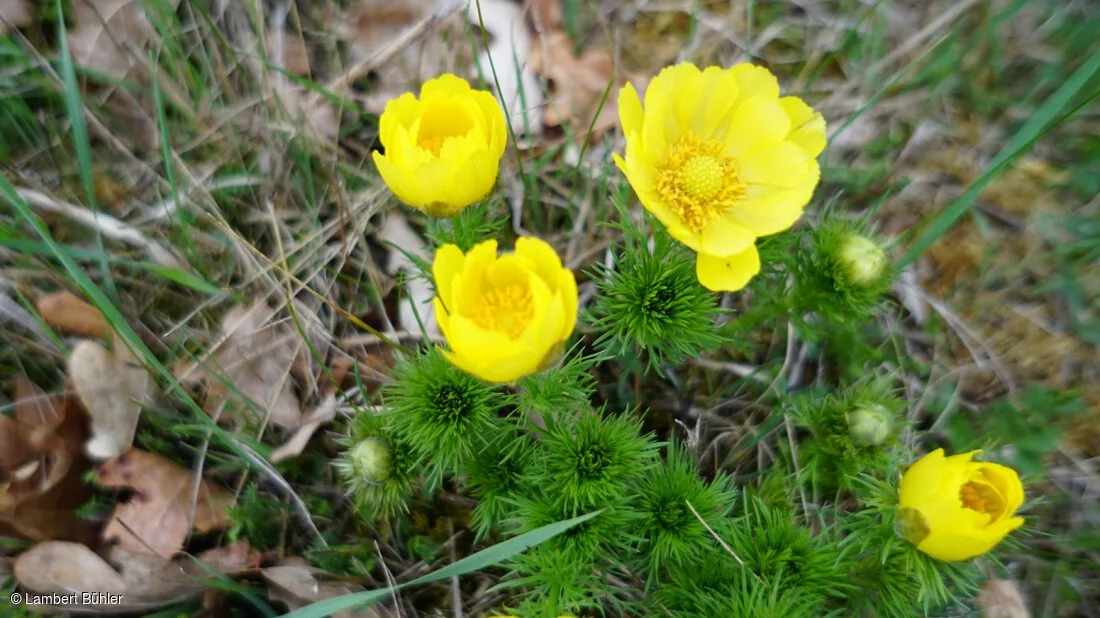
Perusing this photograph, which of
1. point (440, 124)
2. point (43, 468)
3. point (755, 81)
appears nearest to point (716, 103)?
point (755, 81)

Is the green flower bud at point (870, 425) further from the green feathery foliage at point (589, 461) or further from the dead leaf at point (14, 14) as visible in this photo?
the dead leaf at point (14, 14)

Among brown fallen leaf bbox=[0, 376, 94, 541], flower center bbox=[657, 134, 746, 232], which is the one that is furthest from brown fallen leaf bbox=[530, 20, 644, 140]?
brown fallen leaf bbox=[0, 376, 94, 541]

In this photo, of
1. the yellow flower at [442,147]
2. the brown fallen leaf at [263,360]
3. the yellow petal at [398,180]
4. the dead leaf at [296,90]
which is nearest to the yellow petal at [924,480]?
the yellow flower at [442,147]

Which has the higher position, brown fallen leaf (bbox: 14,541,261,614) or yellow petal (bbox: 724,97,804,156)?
yellow petal (bbox: 724,97,804,156)

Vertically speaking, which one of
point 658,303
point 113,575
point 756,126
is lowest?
point 113,575

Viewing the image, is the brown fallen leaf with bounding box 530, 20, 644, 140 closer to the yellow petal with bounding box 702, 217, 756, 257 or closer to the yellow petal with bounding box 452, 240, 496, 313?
the yellow petal with bounding box 702, 217, 756, 257

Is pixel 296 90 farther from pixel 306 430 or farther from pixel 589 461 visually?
pixel 589 461
